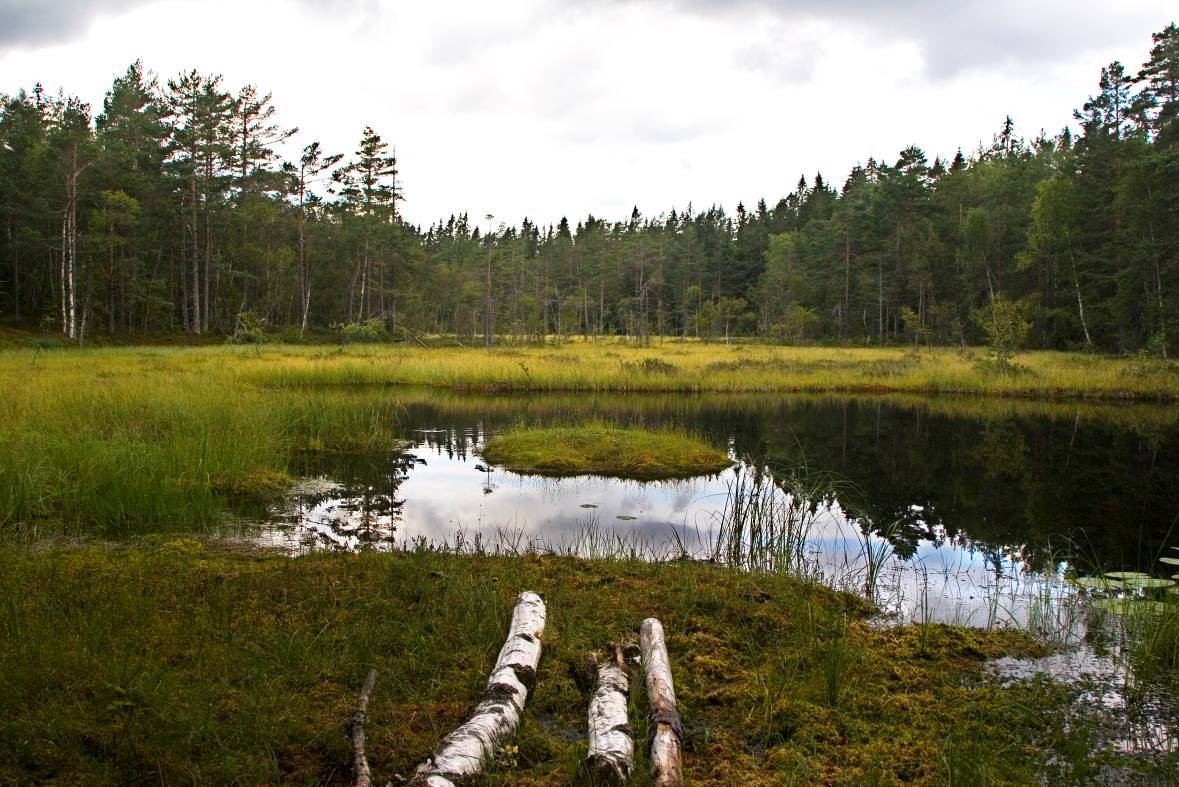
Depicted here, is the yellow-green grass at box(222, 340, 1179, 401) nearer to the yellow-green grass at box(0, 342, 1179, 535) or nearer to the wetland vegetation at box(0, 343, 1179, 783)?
the yellow-green grass at box(0, 342, 1179, 535)

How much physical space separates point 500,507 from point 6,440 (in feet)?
20.5

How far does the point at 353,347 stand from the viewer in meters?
38.7

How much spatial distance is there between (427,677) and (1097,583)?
5911 mm

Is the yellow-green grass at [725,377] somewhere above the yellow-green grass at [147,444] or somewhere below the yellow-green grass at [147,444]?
above

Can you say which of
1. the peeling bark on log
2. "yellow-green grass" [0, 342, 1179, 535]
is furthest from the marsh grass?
"yellow-green grass" [0, 342, 1179, 535]

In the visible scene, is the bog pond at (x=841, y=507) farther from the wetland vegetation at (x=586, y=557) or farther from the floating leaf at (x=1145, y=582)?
the floating leaf at (x=1145, y=582)

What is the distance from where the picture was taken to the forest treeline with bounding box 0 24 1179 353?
3744cm

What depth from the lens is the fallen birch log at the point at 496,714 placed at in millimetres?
3160

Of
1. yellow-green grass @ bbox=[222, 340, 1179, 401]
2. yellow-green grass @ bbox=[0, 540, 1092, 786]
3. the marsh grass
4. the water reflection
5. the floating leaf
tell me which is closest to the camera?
yellow-green grass @ bbox=[0, 540, 1092, 786]

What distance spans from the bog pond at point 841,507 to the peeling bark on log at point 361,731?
124 inches

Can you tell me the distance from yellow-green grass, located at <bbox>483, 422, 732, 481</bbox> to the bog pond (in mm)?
462

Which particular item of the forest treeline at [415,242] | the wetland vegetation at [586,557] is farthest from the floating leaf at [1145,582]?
the forest treeline at [415,242]

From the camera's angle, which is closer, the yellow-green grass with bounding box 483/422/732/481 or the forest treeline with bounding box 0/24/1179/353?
the yellow-green grass with bounding box 483/422/732/481

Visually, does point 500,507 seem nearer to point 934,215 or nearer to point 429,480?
point 429,480
